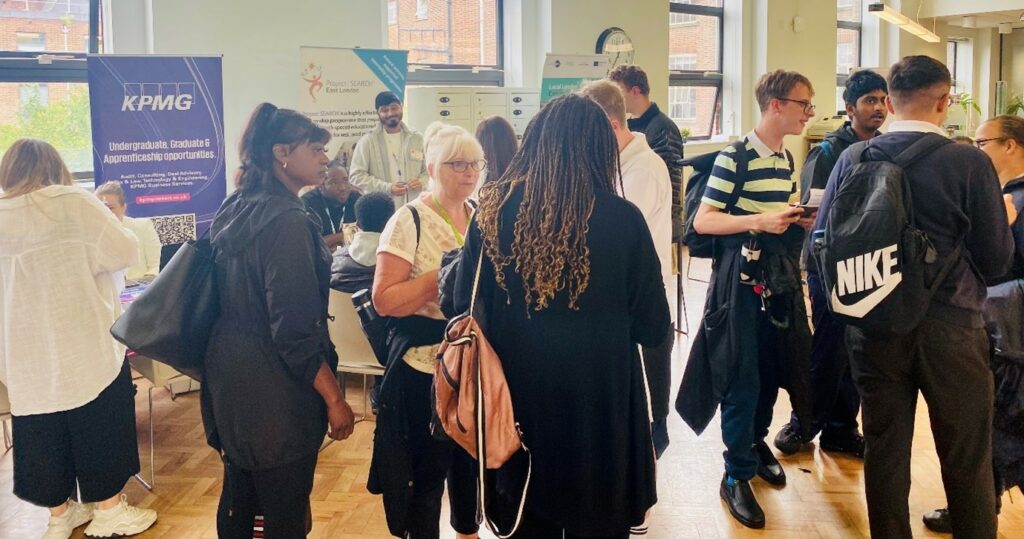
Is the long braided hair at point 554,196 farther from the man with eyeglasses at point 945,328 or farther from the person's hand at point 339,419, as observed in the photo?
the man with eyeglasses at point 945,328

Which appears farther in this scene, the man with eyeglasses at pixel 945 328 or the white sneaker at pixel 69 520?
the white sneaker at pixel 69 520

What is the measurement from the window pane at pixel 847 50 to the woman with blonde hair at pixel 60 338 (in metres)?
12.1

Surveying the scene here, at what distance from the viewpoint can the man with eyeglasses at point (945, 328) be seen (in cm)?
235

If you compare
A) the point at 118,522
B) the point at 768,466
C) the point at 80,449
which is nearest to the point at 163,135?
the point at 80,449

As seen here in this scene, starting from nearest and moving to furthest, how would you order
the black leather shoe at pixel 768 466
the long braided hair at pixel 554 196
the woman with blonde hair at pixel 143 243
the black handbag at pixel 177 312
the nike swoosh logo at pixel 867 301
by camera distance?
the long braided hair at pixel 554 196 < the black handbag at pixel 177 312 < the nike swoosh logo at pixel 867 301 < the black leather shoe at pixel 768 466 < the woman with blonde hair at pixel 143 243

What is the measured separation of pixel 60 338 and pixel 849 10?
42.0ft

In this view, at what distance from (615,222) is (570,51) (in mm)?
7068

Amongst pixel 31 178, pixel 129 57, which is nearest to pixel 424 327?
pixel 31 178

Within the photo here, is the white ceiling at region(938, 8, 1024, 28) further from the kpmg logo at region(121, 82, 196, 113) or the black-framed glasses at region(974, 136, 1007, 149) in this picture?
the kpmg logo at region(121, 82, 196, 113)

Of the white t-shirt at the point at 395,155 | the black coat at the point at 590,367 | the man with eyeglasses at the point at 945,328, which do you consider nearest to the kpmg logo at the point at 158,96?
the white t-shirt at the point at 395,155

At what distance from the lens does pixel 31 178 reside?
2.87m

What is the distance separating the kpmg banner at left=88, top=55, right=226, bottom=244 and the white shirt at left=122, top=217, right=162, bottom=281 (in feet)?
0.32

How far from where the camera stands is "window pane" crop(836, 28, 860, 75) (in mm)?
12953

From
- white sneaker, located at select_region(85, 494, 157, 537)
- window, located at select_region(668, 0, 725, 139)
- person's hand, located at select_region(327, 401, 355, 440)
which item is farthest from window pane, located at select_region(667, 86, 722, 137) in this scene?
person's hand, located at select_region(327, 401, 355, 440)
